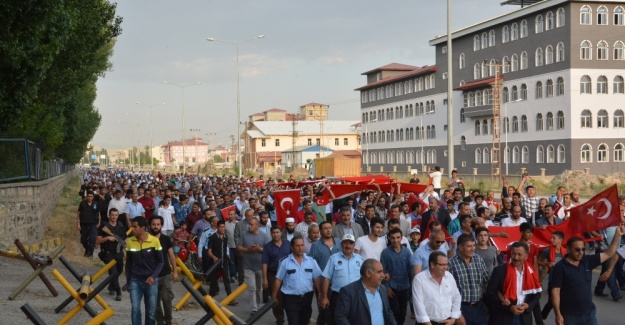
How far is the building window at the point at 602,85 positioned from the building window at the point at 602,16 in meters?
4.34

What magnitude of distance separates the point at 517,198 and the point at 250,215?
5523 millimetres

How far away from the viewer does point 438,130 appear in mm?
87688

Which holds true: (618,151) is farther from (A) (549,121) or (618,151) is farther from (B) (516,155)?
(B) (516,155)

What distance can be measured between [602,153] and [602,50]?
8167 mm

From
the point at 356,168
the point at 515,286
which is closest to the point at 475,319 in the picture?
the point at 515,286

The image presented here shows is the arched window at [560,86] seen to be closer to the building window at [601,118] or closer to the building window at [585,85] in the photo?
the building window at [585,85]

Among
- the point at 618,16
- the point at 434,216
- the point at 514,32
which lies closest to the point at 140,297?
the point at 434,216

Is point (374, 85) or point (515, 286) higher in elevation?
point (374, 85)

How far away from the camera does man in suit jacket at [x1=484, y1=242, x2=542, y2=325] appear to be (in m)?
8.13

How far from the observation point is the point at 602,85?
6656 centimetres

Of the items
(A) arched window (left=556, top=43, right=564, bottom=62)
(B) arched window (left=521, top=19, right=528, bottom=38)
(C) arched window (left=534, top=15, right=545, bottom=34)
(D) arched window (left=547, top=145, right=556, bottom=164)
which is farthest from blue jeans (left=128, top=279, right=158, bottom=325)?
(B) arched window (left=521, top=19, right=528, bottom=38)

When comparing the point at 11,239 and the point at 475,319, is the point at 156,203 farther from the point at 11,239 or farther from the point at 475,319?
the point at 475,319

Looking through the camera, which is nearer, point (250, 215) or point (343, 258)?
point (343, 258)

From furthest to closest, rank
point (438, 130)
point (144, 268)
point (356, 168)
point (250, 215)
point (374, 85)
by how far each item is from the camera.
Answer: point (374, 85) < point (438, 130) < point (356, 168) < point (250, 215) < point (144, 268)
